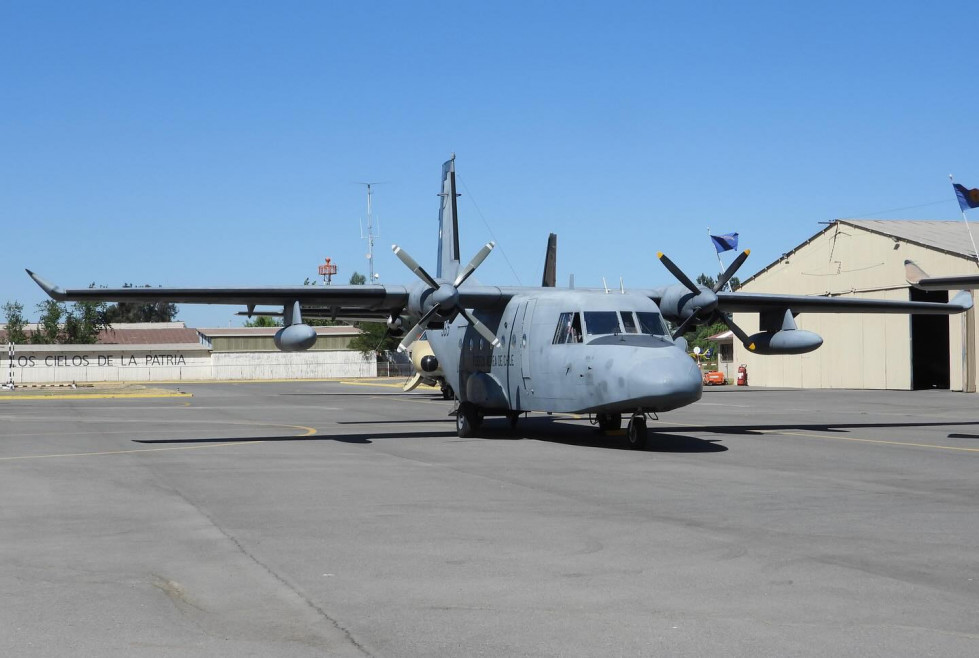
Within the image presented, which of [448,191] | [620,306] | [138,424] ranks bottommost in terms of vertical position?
[138,424]

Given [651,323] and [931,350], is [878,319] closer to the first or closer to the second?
[931,350]

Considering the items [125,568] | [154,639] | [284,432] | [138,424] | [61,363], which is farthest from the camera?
[61,363]

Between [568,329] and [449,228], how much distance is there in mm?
10295

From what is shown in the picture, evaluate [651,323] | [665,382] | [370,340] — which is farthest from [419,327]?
[370,340]

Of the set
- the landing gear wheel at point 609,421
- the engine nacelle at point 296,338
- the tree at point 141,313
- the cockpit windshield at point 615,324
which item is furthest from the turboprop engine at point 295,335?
the tree at point 141,313

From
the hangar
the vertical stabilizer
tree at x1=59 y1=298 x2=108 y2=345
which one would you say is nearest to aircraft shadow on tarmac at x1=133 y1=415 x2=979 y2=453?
→ the vertical stabilizer

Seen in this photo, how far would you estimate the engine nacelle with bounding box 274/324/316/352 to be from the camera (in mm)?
22469

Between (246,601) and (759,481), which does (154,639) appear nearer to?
(246,601)

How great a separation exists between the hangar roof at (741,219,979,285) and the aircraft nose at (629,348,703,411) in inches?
1415

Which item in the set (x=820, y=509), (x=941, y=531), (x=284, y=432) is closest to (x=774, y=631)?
(x=941, y=531)

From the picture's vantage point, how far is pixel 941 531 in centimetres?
965

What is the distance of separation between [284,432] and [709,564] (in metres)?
18.3

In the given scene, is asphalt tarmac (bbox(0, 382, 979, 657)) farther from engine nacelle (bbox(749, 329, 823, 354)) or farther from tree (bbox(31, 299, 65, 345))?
tree (bbox(31, 299, 65, 345))

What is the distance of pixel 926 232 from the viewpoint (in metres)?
56.9
